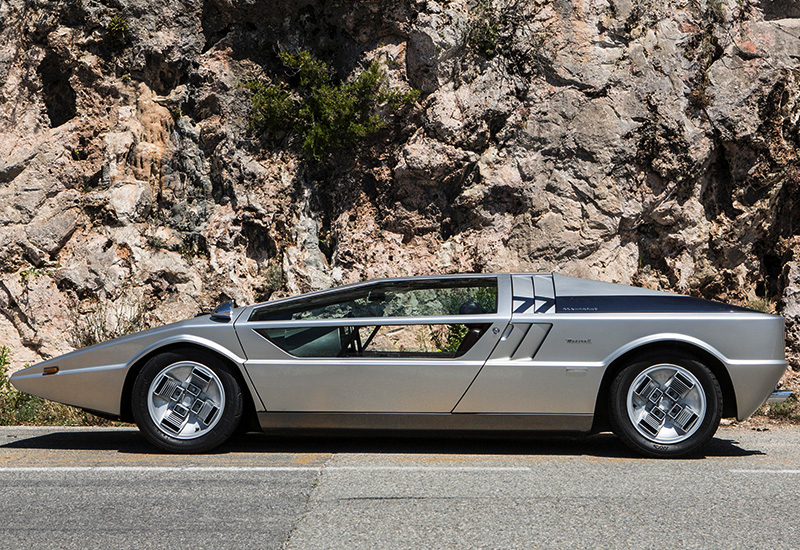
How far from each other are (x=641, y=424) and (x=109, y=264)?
7.39m

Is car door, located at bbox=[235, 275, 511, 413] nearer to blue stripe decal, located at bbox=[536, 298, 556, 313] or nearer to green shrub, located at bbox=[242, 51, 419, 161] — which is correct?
blue stripe decal, located at bbox=[536, 298, 556, 313]

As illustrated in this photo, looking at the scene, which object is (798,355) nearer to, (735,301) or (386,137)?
(735,301)

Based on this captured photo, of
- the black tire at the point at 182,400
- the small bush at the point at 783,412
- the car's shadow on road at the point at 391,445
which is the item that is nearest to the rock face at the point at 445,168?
the small bush at the point at 783,412

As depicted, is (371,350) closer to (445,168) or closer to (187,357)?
(187,357)

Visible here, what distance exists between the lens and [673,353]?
503 cm

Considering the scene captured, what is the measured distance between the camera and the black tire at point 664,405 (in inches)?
196

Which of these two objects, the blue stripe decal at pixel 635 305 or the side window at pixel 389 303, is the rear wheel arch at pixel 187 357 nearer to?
the side window at pixel 389 303

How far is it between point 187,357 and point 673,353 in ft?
11.1

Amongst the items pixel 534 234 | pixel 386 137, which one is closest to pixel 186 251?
pixel 386 137

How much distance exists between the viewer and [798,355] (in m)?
9.23

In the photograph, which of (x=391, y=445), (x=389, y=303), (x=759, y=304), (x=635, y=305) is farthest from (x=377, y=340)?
(x=759, y=304)

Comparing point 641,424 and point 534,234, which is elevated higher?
point 534,234

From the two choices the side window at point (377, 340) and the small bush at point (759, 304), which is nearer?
the side window at point (377, 340)

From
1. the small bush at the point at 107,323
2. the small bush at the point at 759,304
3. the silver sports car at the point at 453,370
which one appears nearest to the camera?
the silver sports car at the point at 453,370
